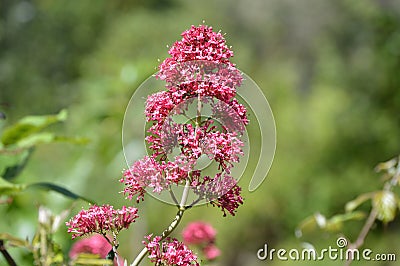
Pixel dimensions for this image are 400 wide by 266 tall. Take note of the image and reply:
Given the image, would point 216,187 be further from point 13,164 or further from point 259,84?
point 259,84

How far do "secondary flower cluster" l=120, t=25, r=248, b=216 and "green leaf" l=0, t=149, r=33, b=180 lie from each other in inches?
22.8

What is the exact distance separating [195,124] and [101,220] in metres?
0.19

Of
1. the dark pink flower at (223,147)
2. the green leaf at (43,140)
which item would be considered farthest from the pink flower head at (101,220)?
the green leaf at (43,140)

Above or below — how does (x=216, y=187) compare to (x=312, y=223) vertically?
below

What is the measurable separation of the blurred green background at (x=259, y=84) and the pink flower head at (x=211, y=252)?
0.38 m

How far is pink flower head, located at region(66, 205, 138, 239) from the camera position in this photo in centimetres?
95

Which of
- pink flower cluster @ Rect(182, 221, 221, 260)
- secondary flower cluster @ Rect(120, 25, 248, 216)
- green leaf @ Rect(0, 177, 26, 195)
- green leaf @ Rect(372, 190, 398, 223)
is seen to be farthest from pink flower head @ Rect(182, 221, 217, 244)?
secondary flower cluster @ Rect(120, 25, 248, 216)

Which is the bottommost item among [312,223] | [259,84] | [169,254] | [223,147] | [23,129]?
[169,254]

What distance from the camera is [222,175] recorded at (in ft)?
3.12

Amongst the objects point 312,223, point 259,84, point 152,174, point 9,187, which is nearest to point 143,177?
point 152,174

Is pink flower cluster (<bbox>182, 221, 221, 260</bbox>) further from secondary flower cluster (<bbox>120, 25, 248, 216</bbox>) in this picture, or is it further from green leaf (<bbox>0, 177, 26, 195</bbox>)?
secondary flower cluster (<bbox>120, 25, 248, 216</bbox>)

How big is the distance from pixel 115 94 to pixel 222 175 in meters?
4.52

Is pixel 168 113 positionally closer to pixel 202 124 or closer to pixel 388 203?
pixel 202 124

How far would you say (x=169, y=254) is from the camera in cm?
93
